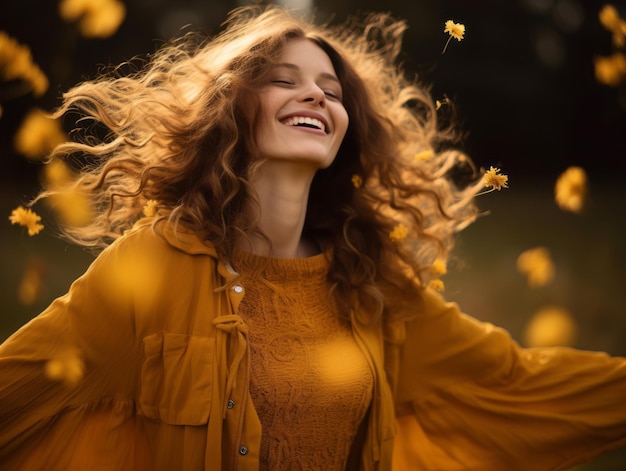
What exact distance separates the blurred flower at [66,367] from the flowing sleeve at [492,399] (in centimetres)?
92

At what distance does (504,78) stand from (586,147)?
127cm

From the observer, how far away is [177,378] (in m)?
1.74

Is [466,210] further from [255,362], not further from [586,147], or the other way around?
[586,147]

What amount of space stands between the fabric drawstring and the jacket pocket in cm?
4

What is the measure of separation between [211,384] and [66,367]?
346 mm

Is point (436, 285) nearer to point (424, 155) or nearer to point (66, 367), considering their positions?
point (424, 155)

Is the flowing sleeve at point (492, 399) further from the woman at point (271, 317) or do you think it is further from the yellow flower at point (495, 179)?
the yellow flower at point (495, 179)

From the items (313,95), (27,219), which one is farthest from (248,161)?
(27,219)

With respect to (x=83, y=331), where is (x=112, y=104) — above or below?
above

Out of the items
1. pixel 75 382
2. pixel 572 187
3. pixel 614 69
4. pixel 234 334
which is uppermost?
pixel 614 69

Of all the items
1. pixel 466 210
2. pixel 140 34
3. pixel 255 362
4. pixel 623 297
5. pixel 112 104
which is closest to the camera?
pixel 255 362

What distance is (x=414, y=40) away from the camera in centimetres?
706

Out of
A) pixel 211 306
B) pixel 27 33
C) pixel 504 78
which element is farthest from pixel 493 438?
pixel 504 78

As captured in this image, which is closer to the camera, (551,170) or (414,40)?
(414,40)
